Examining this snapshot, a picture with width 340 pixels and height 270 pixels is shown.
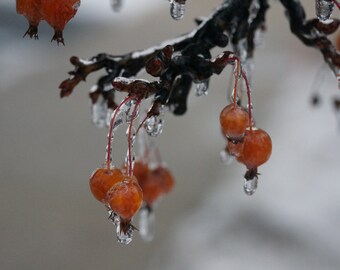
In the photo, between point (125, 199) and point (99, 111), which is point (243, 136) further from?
point (99, 111)

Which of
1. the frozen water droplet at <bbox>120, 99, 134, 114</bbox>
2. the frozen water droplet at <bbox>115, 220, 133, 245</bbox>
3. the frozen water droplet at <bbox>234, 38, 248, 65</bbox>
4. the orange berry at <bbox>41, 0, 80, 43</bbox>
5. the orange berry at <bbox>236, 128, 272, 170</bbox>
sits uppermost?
the frozen water droplet at <bbox>234, 38, 248, 65</bbox>

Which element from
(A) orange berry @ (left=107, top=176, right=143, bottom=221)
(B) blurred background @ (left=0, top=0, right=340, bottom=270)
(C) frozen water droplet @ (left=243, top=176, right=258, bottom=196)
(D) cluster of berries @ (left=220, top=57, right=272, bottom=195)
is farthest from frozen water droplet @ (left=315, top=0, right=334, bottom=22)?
(B) blurred background @ (left=0, top=0, right=340, bottom=270)

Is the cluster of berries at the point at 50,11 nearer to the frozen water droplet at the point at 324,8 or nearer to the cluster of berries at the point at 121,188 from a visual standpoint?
the cluster of berries at the point at 121,188

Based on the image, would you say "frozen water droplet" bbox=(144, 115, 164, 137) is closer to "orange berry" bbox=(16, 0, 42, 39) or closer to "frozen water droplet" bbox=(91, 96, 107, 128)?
"frozen water droplet" bbox=(91, 96, 107, 128)

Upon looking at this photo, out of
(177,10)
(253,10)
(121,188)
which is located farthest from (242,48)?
(121,188)

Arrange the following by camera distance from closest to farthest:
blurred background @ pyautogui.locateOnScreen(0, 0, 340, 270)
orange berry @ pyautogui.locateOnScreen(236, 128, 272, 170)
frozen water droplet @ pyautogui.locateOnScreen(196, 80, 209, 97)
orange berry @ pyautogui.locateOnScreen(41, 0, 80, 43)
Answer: orange berry @ pyautogui.locateOnScreen(41, 0, 80, 43)
orange berry @ pyautogui.locateOnScreen(236, 128, 272, 170)
frozen water droplet @ pyautogui.locateOnScreen(196, 80, 209, 97)
blurred background @ pyautogui.locateOnScreen(0, 0, 340, 270)

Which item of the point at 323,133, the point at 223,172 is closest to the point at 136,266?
the point at 223,172
